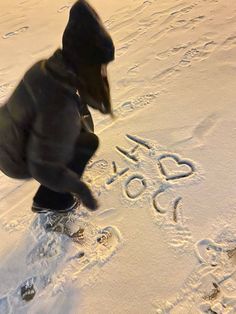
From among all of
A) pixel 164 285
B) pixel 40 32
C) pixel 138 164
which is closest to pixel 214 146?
pixel 138 164

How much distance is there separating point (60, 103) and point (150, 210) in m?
0.58

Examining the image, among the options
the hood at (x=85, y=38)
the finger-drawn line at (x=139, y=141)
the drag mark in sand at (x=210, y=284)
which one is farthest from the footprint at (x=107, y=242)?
the hood at (x=85, y=38)

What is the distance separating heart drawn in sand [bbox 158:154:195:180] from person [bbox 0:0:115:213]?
42 centimetres

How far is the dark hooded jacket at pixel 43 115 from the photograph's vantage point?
1.17 m

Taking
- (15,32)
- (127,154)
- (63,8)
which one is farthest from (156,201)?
(63,8)

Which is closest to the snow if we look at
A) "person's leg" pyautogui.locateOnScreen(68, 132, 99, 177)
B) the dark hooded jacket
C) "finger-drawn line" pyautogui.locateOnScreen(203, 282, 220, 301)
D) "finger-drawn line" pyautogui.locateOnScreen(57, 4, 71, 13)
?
"finger-drawn line" pyautogui.locateOnScreen(203, 282, 220, 301)

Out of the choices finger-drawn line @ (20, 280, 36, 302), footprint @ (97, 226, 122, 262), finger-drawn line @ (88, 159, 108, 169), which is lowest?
footprint @ (97, 226, 122, 262)

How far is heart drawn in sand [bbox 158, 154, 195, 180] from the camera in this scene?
64.8 inches

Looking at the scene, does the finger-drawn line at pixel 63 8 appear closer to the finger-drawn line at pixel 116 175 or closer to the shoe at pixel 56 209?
the finger-drawn line at pixel 116 175

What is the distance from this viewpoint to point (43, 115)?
3.88 ft

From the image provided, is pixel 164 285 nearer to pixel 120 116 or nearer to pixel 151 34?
pixel 120 116

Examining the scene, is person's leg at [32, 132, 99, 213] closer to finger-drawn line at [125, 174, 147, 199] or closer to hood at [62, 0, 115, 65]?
finger-drawn line at [125, 174, 147, 199]

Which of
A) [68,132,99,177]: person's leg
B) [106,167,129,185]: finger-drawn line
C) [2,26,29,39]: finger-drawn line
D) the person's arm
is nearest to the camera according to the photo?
the person's arm

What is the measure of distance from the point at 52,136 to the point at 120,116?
0.83 meters
